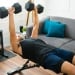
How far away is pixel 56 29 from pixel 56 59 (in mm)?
1319

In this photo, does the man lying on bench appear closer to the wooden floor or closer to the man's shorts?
the man's shorts

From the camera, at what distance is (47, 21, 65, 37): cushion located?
3.33 meters

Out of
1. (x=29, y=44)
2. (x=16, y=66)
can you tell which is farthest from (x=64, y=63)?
(x=16, y=66)

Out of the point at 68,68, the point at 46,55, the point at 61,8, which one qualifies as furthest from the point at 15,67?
the point at 61,8

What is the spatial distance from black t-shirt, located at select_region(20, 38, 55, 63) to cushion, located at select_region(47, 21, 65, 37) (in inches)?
38.9

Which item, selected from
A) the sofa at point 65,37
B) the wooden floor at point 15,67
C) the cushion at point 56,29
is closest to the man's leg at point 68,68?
the wooden floor at point 15,67

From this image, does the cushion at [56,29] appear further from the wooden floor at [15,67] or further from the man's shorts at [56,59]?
the man's shorts at [56,59]

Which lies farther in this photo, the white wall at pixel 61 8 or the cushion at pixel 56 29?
the white wall at pixel 61 8

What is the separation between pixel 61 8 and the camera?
12.5 feet

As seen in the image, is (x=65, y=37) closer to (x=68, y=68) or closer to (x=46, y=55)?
(x=46, y=55)

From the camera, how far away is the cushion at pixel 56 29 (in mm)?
3328

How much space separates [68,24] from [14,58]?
4.11ft

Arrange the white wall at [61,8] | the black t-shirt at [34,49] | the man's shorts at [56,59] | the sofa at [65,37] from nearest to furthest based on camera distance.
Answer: the man's shorts at [56,59], the black t-shirt at [34,49], the sofa at [65,37], the white wall at [61,8]

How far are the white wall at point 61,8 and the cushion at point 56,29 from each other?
19.3 inches
